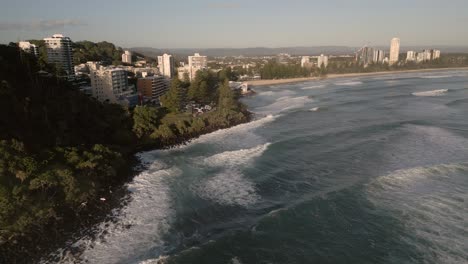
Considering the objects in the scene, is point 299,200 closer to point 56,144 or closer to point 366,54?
point 56,144

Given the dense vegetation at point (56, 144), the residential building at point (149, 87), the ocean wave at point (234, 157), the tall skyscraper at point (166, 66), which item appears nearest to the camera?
the dense vegetation at point (56, 144)

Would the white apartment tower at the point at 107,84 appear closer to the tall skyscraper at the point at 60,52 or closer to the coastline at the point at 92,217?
the tall skyscraper at the point at 60,52

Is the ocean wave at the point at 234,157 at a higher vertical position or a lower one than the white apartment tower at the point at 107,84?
lower

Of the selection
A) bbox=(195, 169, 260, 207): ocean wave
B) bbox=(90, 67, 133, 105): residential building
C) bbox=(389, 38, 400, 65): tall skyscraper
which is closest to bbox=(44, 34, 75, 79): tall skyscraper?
bbox=(90, 67, 133, 105): residential building

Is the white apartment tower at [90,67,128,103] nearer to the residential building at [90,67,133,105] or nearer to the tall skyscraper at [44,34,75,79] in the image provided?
the residential building at [90,67,133,105]

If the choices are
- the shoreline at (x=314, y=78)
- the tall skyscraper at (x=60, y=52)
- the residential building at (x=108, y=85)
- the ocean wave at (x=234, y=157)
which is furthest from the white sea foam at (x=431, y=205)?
the shoreline at (x=314, y=78)
